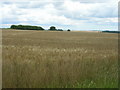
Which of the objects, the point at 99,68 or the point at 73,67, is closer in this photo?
the point at 73,67

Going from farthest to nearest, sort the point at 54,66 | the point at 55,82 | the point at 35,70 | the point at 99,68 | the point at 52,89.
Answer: the point at 99,68 < the point at 54,66 < the point at 35,70 < the point at 55,82 < the point at 52,89

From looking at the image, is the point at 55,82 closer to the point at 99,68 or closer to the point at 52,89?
the point at 52,89

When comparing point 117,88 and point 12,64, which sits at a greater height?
point 12,64

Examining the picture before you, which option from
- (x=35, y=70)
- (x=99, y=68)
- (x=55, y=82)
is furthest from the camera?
(x=99, y=68)

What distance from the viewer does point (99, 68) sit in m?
7.75

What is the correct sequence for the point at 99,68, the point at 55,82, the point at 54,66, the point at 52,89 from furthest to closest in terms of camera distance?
the point at 99,68
the point at 54,66
the point at 55,82
the point at 52,89

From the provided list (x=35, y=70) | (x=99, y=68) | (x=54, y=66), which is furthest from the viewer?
(x=99, y=68)

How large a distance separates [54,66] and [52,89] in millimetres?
1304

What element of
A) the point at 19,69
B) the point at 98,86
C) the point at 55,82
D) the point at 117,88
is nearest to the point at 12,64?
the point at 19,69

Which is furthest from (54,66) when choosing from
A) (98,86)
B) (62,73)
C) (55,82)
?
(98,86)

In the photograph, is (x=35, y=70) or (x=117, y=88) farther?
(x=35, y=70)

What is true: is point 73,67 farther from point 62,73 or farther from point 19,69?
point 19,69

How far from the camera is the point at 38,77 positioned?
6.14 metres

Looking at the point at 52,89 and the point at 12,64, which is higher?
the point at 12,64
